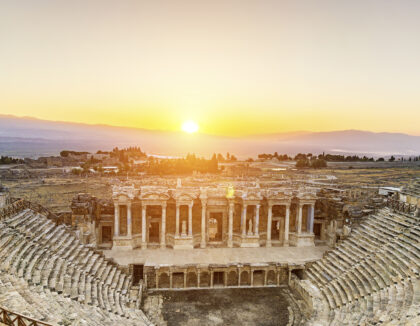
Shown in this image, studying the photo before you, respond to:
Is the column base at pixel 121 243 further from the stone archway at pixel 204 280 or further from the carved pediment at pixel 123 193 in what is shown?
the stone archway at pixel 204 280

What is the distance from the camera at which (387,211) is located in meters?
21.3

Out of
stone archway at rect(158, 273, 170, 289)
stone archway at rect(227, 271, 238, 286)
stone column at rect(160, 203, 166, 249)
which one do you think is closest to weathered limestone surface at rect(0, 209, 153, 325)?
stone archway at rect(158, 273, 170, 289)

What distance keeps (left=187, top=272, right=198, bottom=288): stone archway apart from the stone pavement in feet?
2.23

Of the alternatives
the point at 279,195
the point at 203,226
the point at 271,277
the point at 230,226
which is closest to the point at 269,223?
the point at 279,195

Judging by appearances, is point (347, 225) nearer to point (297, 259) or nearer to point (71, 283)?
point (297, 259)

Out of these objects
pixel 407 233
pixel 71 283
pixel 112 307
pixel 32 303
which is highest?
pixel 407 233

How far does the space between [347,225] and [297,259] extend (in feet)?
14.7

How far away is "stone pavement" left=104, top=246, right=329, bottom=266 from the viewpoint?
21.2m

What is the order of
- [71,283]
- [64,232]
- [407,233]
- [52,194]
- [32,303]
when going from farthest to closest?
[52,194] < [64,232] < [407,233] < [71,283] < [32,303]

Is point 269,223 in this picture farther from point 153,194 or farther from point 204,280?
point 153,194

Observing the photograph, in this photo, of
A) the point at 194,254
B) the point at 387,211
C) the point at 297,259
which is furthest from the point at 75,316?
the point at 387,211

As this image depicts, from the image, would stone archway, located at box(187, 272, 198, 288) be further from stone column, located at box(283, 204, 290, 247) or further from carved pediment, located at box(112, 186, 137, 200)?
stone column, located at box(283, 204, 290, 247)

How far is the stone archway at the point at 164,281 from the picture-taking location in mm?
20266

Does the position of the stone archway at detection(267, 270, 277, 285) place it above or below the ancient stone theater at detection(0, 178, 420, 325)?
below
